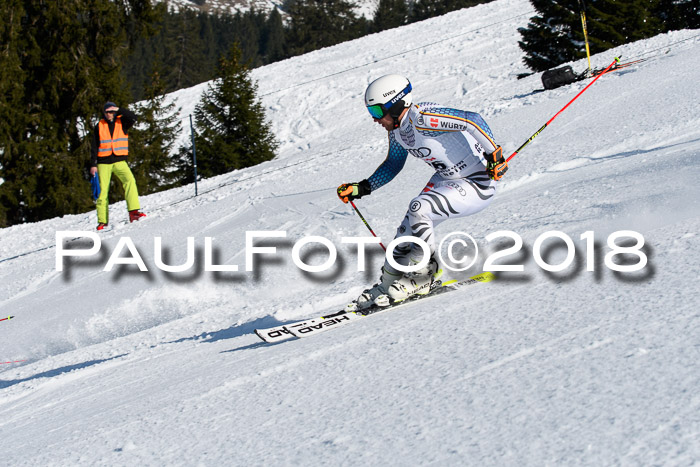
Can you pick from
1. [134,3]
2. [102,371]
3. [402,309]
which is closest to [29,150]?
[134,3]

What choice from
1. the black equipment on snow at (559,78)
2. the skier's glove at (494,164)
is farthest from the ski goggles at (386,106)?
the black equipment on snow at (559,78)

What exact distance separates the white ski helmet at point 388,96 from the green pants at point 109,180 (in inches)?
247

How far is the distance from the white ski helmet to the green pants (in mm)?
6284

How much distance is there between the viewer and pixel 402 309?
4508mm

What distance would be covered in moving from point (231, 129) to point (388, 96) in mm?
22576

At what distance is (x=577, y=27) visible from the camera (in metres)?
23.4

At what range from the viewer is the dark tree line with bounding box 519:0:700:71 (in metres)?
23.2

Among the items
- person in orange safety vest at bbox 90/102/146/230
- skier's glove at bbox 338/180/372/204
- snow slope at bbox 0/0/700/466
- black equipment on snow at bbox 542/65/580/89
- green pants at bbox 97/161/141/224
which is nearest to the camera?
snow slope at bbox 0/0/700/466

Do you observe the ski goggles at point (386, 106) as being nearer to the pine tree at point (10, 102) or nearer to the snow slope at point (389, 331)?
the snow slope at point (389, 331)

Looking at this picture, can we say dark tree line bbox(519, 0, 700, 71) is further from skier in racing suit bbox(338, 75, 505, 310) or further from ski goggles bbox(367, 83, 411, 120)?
ski goggles bbox(367, 83, 411, 120)

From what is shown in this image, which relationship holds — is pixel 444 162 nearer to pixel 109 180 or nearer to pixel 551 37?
pixel 109 180

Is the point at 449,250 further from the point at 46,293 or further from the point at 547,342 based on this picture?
the point at 46,293

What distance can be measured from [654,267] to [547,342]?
4.01ft

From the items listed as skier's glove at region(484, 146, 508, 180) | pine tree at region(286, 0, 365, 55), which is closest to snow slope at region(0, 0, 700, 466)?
skier's glove at region(484, 146, 508, 180)
